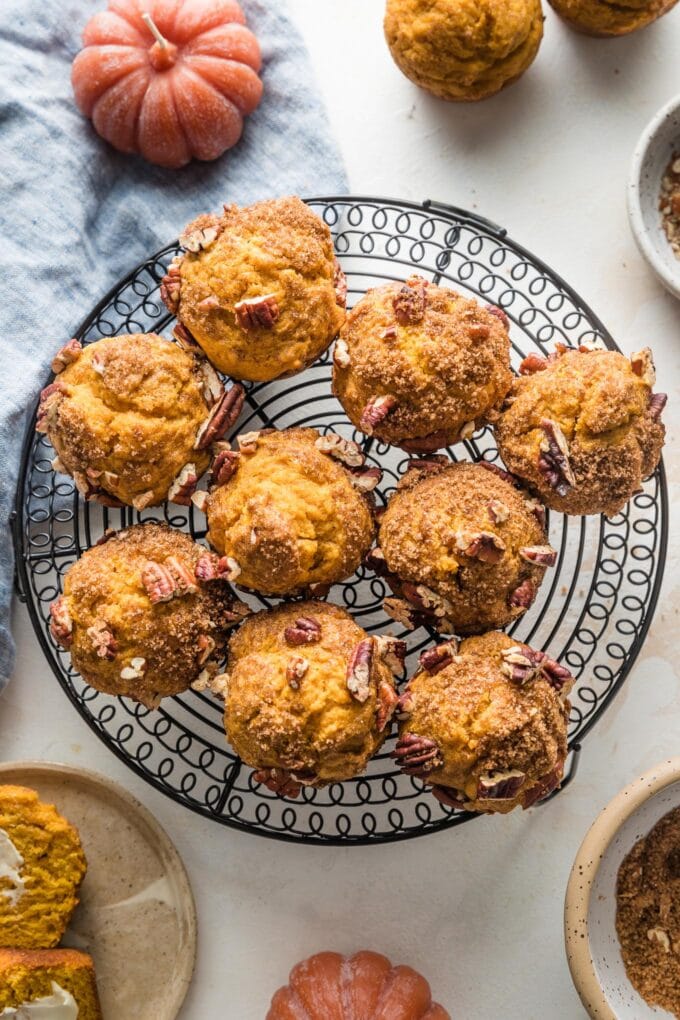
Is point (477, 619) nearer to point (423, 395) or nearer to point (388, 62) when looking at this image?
point (423, 395)

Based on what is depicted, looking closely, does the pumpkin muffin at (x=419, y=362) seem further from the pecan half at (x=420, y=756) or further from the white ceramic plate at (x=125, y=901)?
the white ceramic plate at (x=125, y=901)

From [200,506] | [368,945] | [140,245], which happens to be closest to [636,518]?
[200,506]

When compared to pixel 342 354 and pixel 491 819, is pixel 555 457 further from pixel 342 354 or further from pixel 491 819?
pixel 491 819

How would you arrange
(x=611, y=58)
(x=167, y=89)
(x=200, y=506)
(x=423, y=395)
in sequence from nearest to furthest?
(x=423, y=395)
(x=200, y=506)
(x=167, y=89)
(x=611, y=58)

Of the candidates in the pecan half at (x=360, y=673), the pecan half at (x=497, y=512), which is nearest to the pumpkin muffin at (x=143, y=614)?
the pecan half at (x=360, y=673)

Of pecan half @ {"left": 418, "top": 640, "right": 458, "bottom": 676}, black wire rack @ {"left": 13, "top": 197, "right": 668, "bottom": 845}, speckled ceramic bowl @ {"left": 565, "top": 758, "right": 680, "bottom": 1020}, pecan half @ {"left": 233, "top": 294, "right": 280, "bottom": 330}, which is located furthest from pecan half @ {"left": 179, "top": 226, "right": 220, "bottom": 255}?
speckled ceramic bowl @ {"left": 565, "top": 758, "right": 680, "bottom": 1020}

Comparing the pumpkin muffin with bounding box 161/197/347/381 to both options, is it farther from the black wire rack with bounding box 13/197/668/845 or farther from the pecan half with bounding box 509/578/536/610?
the pecan half with bounding box 509/578/536/610

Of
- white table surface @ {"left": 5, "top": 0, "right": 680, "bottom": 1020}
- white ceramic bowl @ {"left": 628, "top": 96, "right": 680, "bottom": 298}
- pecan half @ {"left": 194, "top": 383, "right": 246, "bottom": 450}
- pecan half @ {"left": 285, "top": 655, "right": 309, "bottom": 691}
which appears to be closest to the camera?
pecan half @ {"left": 285, "top": 655, "right": 309, "bottom": 691}
